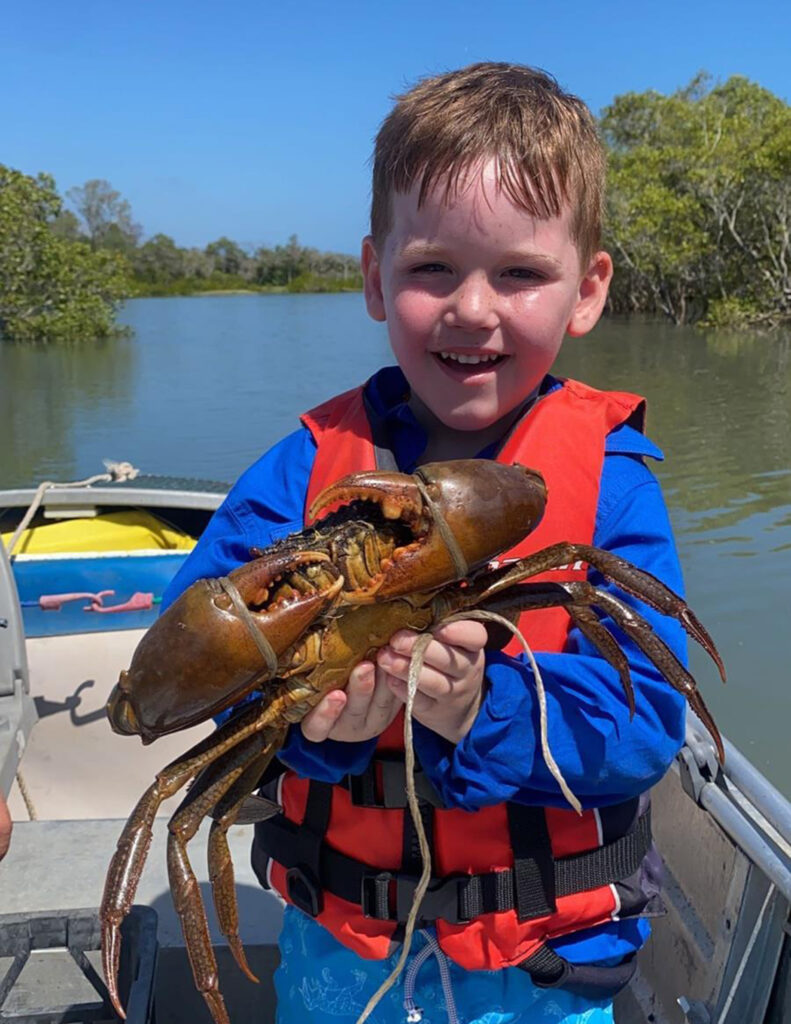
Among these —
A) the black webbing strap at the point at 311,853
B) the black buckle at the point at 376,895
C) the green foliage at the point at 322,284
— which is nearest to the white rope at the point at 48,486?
the black webbing strap at the point at 311,853

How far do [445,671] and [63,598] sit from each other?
12.8 ft

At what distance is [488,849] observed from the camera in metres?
2.14

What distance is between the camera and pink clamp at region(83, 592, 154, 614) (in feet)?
17.0

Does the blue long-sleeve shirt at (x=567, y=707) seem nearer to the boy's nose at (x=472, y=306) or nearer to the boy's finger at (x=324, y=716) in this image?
the boy's finger at (x=324, y=716)

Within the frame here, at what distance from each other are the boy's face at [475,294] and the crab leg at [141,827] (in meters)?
0.89

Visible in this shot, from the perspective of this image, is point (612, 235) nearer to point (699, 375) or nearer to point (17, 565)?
point (699, 375)

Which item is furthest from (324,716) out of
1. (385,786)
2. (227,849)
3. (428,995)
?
(428,995)

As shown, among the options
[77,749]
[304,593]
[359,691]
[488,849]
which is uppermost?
[304,593]

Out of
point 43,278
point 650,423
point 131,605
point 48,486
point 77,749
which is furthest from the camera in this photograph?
point 43,278

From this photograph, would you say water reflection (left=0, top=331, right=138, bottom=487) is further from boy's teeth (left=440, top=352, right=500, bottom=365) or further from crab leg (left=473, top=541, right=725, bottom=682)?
crab leg (left=473, top=541, right=725, bottom=682)

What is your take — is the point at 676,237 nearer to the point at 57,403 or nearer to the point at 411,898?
the point at 57,403

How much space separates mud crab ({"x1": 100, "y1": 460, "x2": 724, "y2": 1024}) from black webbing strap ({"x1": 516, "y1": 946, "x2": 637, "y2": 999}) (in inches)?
26.6

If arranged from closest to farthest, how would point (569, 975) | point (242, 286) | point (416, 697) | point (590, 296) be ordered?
point (416, 697), point (569, 975), point (590, 296), point (242, 286)

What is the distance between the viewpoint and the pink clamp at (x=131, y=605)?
17.0 ft
